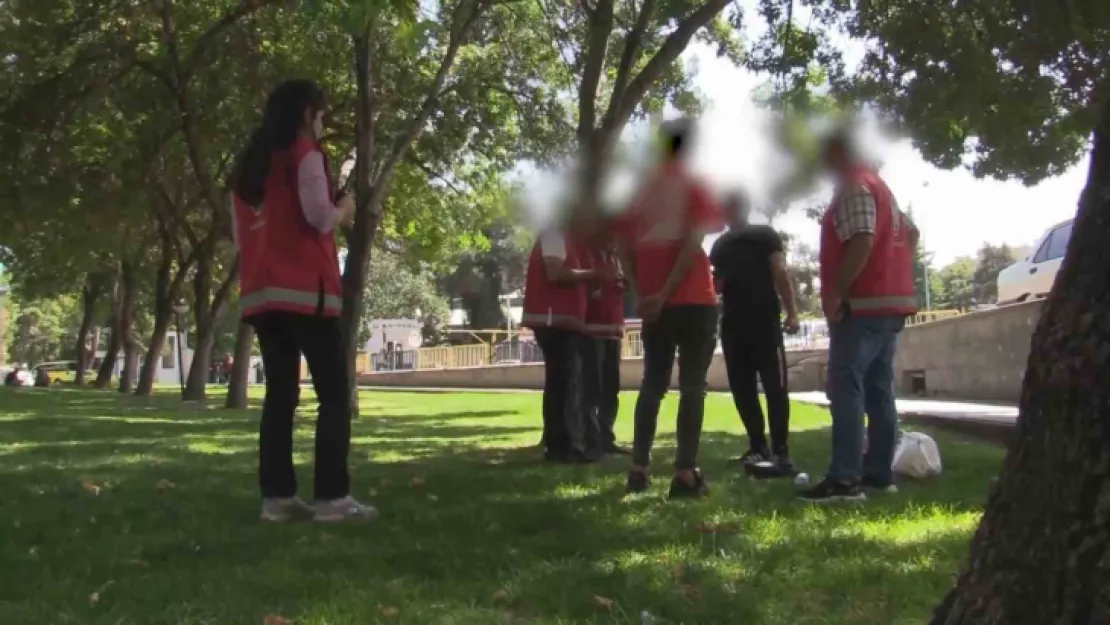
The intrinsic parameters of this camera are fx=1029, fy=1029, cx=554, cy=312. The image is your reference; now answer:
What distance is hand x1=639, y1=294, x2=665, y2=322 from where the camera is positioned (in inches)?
200

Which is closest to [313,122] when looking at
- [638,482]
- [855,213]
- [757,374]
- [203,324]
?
[638,482]

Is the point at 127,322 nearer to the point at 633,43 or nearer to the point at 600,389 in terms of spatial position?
the point at 633,43

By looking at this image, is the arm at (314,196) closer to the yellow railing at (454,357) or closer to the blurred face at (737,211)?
the blurred face at (737,211)

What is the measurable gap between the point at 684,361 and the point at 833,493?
0.96 meters

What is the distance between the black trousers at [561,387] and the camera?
22.5 ft

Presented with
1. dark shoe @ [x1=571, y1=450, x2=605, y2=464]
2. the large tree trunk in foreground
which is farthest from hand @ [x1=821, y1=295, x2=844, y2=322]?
the large tree trunk in foreground

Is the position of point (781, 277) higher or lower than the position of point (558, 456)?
higher

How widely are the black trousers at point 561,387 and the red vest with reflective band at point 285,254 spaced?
2.51 metres

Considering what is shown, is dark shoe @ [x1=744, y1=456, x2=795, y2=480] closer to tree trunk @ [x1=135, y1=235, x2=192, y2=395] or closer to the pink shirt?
the pink shirt

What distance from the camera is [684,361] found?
17.1 ft

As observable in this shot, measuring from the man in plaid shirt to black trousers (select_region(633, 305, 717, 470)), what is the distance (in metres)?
0.60

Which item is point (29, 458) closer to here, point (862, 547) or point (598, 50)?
point (598, 50)

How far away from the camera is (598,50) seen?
29.4 ft

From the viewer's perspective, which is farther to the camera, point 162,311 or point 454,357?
point 454,357
